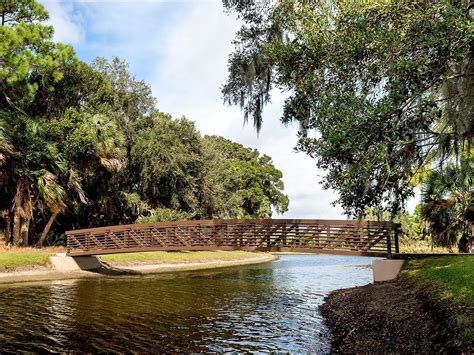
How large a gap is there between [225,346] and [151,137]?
90.2 ft

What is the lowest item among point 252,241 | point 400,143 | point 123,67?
point 252,241

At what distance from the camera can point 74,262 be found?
23.2m

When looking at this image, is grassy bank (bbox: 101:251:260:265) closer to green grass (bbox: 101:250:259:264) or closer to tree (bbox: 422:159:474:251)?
green grass (bbox: 101:250:259:264)

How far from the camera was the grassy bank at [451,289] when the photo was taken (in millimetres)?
6887

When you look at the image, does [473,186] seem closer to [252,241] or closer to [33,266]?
[252,241]

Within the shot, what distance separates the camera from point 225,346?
28.1 ft

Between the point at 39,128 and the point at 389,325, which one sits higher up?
the point at 39,128

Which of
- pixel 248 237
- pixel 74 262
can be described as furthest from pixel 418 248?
pixel 74 262

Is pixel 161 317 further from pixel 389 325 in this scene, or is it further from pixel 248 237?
pixel 248 237

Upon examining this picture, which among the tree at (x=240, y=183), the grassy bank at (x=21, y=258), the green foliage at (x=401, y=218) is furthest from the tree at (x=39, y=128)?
the green foliage at (x=401, y=218)

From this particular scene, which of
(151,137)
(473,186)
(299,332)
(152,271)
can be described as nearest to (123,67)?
(151,137)

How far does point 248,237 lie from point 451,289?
36.5ft

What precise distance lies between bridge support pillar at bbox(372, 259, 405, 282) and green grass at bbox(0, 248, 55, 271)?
16.5 metres

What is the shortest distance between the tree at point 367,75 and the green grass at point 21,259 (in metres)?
16.6
